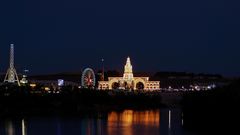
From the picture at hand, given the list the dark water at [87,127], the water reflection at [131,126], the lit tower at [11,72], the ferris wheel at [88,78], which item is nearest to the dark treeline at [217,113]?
the dark water at [87,127]

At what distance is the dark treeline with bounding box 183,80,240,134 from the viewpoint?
52369 mm

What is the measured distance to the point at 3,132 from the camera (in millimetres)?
54875

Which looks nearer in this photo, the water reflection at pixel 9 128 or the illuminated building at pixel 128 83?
the water reflection at pixel 9 128

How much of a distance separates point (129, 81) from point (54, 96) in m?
63.0

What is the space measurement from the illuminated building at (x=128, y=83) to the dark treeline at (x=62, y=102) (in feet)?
130

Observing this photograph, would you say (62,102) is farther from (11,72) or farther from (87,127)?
(87,127)

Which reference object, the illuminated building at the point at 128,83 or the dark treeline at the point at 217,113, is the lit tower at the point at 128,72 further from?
the dark treeline at the point at 217,113

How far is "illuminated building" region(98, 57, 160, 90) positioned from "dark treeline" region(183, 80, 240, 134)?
85755mm

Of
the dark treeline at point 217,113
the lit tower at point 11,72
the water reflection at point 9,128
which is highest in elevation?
the lit tower at point 11,72

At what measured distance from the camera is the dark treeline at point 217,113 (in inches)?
2062

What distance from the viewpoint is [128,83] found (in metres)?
163

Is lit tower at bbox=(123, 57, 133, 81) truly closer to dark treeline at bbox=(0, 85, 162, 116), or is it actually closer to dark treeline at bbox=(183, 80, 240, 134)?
dark treeline at bbox=(0, 85, 162, 116)

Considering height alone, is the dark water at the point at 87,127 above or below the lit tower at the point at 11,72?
below

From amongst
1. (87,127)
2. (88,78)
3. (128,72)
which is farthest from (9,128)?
(128,72)
